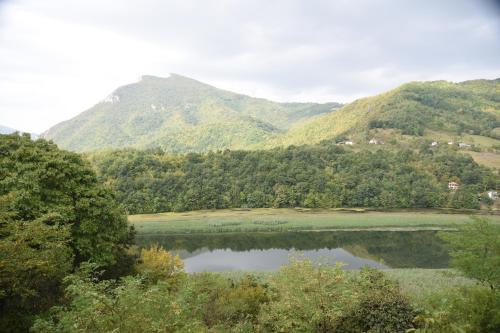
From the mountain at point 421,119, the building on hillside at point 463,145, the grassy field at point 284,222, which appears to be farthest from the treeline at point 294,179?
the mountain at point 421,119

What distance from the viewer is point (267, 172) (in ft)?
385

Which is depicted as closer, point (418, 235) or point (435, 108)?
point (418, 235)

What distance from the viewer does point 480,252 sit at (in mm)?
25391

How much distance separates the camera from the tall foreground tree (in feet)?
63.3

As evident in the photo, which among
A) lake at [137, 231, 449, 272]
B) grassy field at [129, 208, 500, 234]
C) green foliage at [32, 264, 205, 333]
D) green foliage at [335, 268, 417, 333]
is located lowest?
lake at [137, 231, 449, 272]

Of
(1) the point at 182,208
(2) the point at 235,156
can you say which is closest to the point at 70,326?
(1) the point at 182,208

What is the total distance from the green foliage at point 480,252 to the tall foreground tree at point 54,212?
2480 cm

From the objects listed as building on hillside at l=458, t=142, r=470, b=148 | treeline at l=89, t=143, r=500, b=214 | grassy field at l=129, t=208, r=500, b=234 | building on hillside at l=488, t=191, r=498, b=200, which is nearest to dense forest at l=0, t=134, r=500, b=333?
grassy field at l=129, t=208, r=500, b=234

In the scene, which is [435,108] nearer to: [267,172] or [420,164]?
[420,164]

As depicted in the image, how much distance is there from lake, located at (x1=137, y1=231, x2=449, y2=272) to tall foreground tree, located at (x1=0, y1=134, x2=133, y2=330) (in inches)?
698

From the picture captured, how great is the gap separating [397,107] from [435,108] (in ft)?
64.9

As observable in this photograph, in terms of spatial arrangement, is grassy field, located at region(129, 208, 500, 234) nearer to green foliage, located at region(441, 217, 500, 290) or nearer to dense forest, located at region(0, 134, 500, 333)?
dense forest, located at region(0, 134, 500, 333)

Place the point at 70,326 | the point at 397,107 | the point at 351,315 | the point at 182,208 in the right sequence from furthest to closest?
the point at 397,107 → the point at 182,208 → the point at 351,315 → the point at 70,326

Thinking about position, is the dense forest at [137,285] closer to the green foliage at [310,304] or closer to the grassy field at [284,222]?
the green foliage at [310,304]
